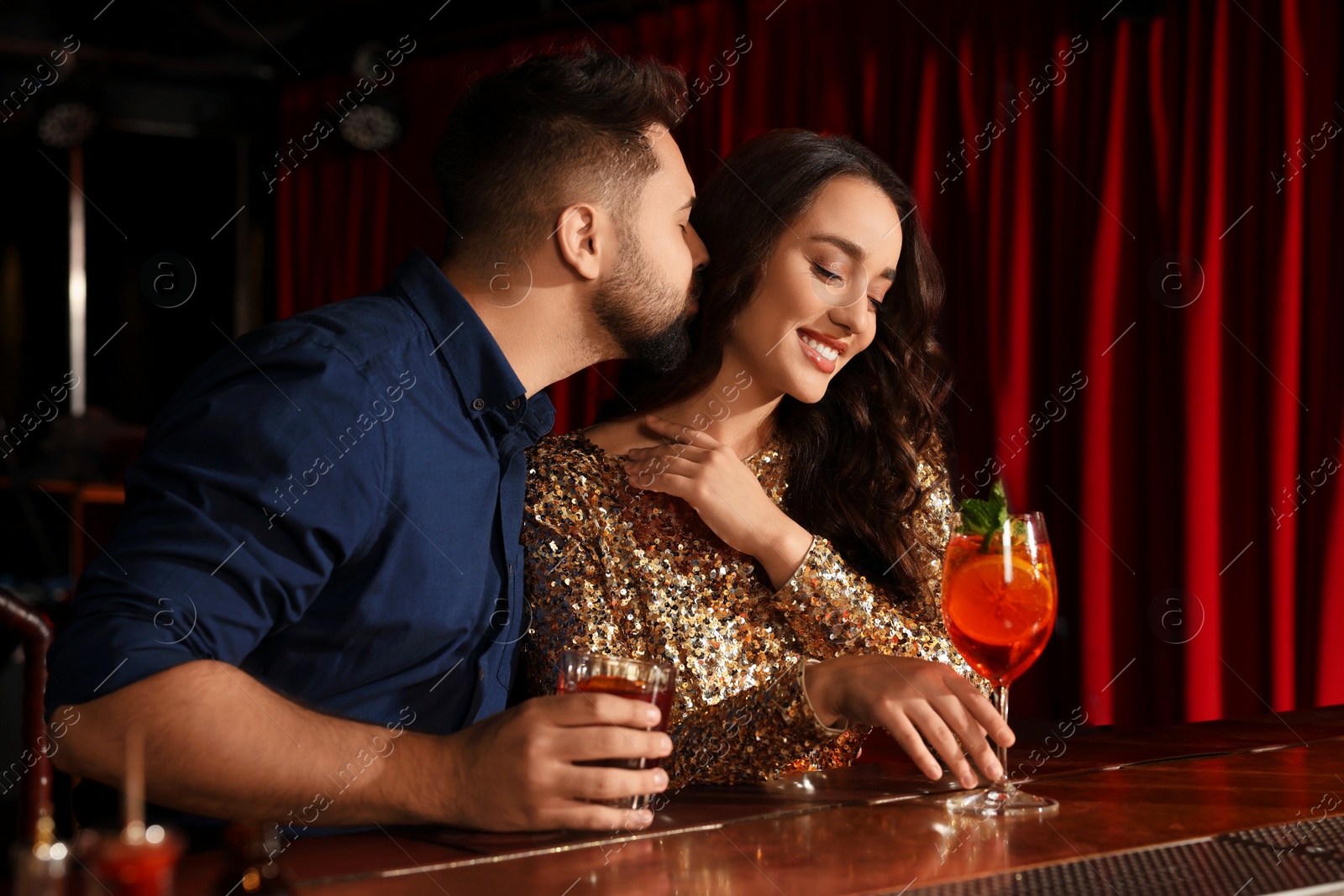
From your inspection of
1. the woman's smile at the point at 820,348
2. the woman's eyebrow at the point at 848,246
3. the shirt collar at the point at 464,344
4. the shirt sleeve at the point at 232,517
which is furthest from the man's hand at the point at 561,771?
the woman's eyebrow at the point at 848,246

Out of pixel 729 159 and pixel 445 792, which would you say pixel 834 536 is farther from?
pixel 445 792

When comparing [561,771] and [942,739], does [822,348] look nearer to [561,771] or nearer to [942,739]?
[942,739]

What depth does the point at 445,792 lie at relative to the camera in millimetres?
1105

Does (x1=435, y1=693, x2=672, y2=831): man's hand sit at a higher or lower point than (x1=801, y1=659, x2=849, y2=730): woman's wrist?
lower

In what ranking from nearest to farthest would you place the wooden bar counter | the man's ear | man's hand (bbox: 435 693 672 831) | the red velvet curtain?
the wooden bar counter → man's hand (bbox: 435 693 672 831) → the man's ear → the red velvet curtain

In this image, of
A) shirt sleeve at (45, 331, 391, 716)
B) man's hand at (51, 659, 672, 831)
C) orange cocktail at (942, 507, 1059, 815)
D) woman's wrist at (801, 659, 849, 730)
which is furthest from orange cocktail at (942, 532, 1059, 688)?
shirt sleeve at (45, 331, 391, 716)

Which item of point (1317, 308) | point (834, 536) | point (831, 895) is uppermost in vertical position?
point (1317, 308)

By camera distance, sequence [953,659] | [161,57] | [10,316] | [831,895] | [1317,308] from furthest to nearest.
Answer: [10,316] < [161,57] < [1317,308] < [953,659] < [831,895]

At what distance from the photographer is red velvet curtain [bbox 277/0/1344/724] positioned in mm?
2828

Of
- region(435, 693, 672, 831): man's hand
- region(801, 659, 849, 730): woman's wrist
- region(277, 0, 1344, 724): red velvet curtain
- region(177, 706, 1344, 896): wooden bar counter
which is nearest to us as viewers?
region(177, 706, 1344, 896): wooden bar counter

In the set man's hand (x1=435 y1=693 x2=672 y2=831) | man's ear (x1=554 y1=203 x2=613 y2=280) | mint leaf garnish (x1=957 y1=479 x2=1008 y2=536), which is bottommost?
man's hand (x1=435 y1=693 x2=672 y2=831)

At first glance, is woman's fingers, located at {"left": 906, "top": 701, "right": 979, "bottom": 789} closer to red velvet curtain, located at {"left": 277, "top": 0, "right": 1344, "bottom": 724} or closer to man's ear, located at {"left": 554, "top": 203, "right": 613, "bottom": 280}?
man's ear, located at {"left": 554, "top": 203, "right": 613, "bottom": 280}

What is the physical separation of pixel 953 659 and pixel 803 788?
2.05 ft

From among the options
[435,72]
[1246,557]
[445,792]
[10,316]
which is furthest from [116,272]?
[445,792]
